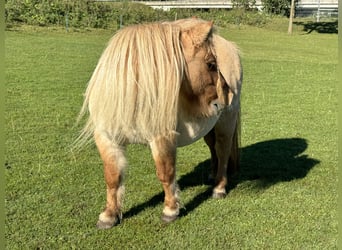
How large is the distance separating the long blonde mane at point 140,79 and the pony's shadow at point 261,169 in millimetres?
1067

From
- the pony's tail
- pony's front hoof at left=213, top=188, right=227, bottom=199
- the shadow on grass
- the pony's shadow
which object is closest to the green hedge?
the shadow on grass

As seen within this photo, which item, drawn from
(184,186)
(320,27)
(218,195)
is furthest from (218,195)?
(320,27)

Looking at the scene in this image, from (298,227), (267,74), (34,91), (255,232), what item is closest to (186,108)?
(255,232)

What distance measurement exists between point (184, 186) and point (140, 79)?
1718 millimetres

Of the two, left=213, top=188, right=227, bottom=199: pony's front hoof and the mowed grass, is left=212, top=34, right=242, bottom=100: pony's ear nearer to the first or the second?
left=213, top=188, right=227, bottom=199: pony's front hoof

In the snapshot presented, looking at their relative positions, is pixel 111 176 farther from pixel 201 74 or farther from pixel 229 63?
pixel 229 63

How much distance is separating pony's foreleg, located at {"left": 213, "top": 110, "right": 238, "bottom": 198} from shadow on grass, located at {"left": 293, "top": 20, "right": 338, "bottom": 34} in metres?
27.2

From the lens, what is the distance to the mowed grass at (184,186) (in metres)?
2.94

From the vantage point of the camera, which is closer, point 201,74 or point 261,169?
point 201,74

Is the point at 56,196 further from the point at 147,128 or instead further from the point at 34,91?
the point at 34,91

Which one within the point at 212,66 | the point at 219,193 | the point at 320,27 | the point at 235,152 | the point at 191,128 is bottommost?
the point at 320,27

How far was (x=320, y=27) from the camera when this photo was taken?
99.2ft

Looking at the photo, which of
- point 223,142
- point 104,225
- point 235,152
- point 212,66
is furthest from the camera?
point 235,152

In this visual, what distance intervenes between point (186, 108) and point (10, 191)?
1.79 meters
